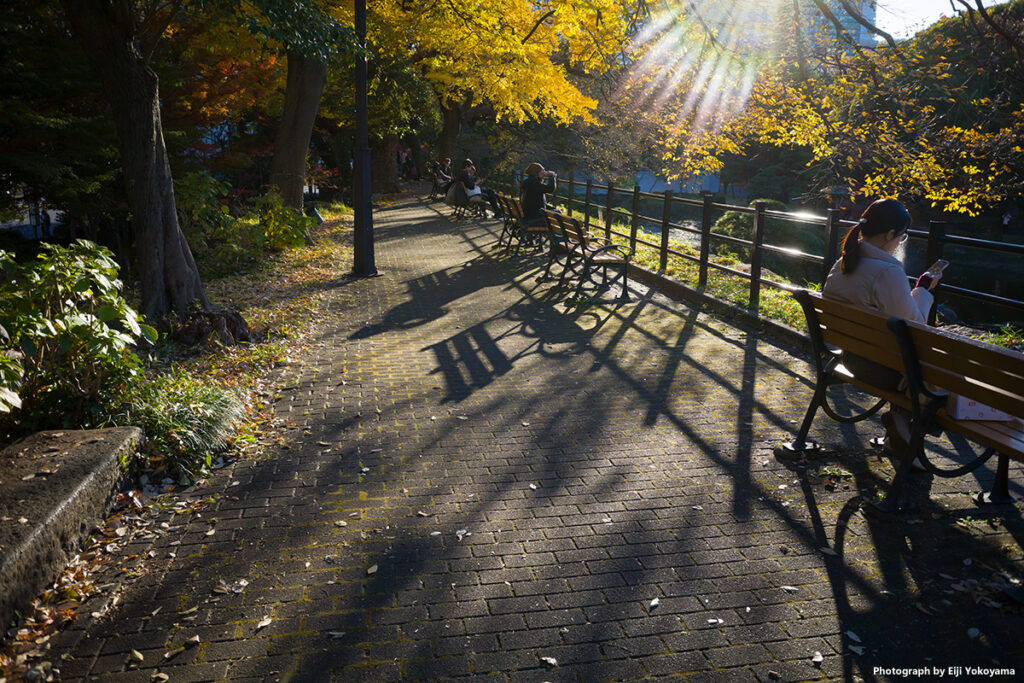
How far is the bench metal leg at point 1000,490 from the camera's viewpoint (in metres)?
4.23

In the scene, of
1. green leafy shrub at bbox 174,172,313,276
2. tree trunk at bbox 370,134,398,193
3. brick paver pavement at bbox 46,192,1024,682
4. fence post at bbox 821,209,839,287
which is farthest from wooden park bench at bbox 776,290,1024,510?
tree trunk at bbox 370,134,398,193

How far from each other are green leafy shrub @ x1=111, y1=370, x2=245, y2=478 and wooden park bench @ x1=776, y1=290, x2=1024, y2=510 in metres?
4.09

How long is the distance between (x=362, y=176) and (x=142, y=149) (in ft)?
15.5

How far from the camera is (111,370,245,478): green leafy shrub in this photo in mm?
4969

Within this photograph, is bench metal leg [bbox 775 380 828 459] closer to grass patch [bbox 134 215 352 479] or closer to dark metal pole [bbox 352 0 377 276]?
grass patch [bbox 134 215 352 479]

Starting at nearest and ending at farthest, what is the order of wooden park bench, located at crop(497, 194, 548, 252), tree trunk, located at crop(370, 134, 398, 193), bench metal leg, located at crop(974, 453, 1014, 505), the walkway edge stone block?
the walkway edge stone block → bench metal leg, located at crop(974, 453, 1014, 505) → wooden park bench, located at crop(497, 194, 548, 252) → tree trunk, located at crop(370, 134, 398, 193)

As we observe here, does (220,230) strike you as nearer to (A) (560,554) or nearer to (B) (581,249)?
(B) (581,249)

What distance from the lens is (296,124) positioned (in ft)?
57.3

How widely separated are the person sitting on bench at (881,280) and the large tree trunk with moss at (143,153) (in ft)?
20.9

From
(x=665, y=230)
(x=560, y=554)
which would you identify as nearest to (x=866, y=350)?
(x=560, y=554)

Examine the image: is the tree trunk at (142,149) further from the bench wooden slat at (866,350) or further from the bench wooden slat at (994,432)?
the bench wooden slat at (994,432)

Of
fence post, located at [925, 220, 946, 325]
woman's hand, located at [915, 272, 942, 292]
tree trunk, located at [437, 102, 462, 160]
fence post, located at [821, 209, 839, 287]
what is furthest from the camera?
tree trunk, located at [437, 102, 462, 160]

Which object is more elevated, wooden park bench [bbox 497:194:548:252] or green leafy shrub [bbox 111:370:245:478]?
wooden park bench [bbox 497:194:548:252]

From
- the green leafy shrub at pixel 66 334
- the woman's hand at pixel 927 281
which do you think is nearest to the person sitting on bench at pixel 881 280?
the woman's hand at pixel 927 281
